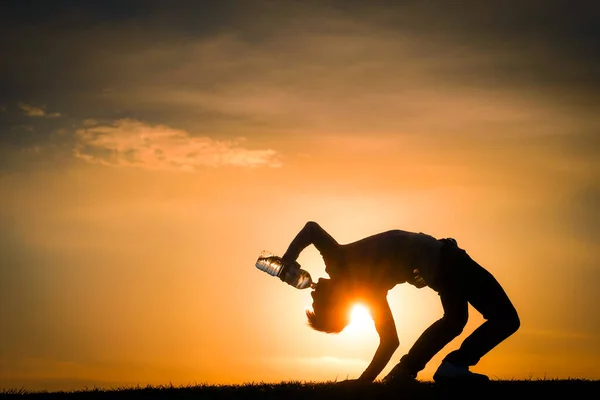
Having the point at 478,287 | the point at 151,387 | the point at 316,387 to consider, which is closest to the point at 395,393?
the point at 316,387

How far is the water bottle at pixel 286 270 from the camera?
35.9ft

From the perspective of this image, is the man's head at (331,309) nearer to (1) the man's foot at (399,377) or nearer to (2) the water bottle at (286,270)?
(2) the water bottle at (286,270)

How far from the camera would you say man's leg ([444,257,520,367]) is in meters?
10.9

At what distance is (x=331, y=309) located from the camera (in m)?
11.0

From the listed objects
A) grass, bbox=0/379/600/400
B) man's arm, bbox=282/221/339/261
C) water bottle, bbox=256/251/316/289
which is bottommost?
grass, bbox=0/379/600/400

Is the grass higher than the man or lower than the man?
lower

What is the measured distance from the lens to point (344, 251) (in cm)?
1116

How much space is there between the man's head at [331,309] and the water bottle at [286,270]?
26cm

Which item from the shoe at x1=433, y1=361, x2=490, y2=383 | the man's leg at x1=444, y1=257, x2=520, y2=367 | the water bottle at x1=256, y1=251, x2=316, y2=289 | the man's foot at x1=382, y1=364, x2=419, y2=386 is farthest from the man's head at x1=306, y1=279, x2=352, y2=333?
the man's leg at x1=444, y1=257, x2=520, y2=367

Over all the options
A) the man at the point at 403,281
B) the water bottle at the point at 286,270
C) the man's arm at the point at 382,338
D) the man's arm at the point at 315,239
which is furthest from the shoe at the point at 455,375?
the man's arm at the point at 315,239

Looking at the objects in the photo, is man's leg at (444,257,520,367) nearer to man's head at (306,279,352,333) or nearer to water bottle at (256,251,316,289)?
man's head at (306,279,352,333)

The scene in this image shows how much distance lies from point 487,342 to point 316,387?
7.52ft

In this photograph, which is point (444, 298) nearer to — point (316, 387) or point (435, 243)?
point (435, 243)

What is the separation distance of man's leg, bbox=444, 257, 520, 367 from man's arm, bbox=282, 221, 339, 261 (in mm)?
1799
